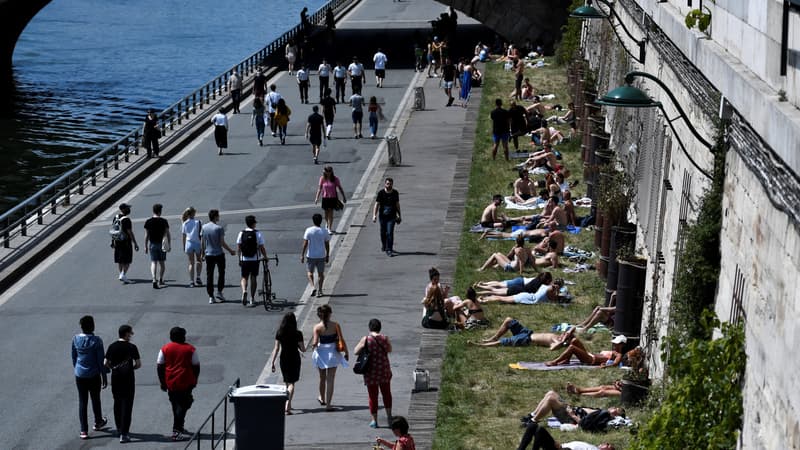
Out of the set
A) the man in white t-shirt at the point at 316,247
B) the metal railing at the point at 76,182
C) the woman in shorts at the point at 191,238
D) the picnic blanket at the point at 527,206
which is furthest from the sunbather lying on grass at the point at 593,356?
the metal railing at the point at 76,182

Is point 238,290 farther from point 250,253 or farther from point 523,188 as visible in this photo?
point 523,188

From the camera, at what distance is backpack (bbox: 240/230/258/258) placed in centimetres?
2359

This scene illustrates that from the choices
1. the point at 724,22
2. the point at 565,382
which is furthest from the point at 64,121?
the point at 724,22

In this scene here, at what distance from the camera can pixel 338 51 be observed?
61.8m

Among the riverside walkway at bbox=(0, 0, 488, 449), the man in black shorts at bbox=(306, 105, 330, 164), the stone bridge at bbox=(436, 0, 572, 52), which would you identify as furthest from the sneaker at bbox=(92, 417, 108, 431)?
the stone bridge at bbox=(436, 0, 572, 52)

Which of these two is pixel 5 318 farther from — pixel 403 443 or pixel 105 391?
pixel 403 443

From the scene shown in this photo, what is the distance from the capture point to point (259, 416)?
16.1 m

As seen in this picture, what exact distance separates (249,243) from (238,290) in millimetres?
1780

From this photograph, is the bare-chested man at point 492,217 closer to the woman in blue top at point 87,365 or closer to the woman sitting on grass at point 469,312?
the woman sitting on grass at point 469,312

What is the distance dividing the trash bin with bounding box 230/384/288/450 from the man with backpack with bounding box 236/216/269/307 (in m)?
7.43

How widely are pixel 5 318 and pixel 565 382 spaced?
966 centimetres

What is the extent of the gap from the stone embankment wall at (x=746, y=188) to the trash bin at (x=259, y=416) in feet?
15.5

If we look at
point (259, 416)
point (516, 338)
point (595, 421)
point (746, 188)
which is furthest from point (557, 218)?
point (746, 188)

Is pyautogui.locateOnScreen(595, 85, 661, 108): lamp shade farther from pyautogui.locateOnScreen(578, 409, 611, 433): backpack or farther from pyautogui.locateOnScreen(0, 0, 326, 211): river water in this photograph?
pyautogui.locateOnScreen(0, 0, 326, 211): river water
